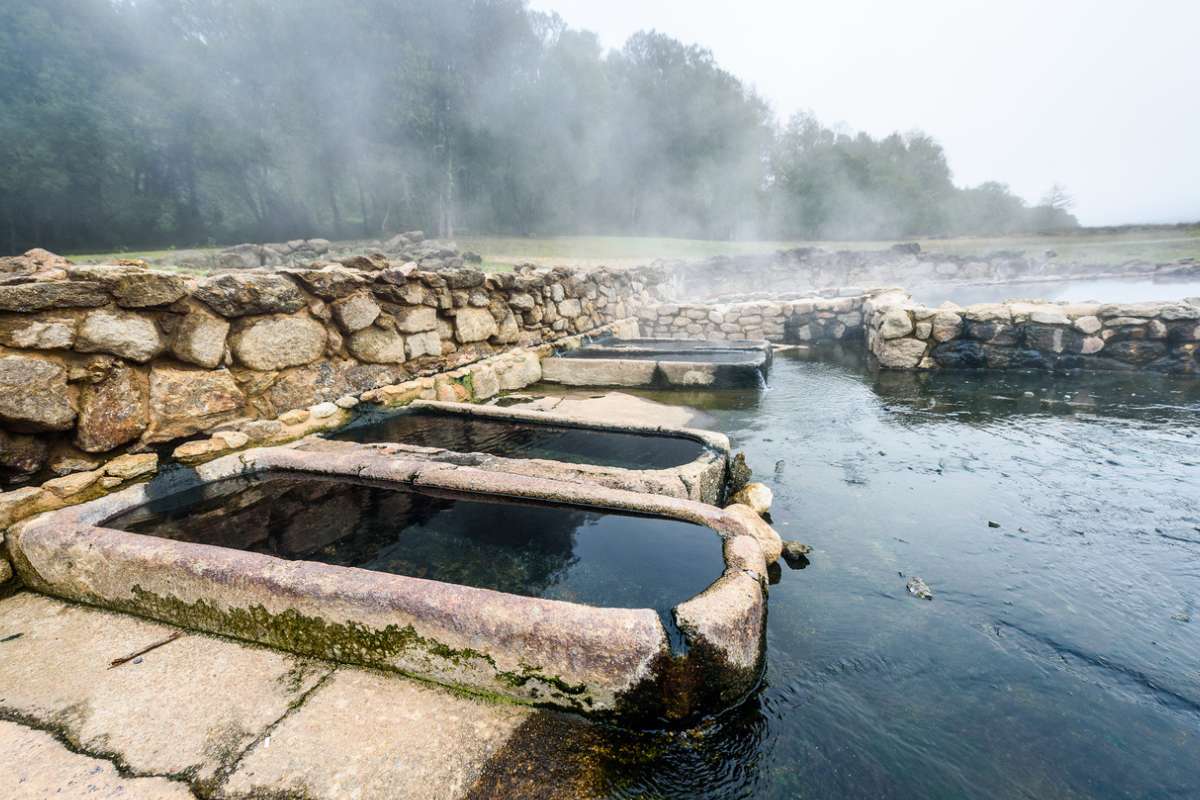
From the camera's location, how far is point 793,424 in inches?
179

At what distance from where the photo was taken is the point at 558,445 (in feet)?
11.2

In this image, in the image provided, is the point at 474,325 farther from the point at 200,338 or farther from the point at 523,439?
the point at 200,338

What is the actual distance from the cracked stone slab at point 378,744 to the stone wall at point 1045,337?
6845 millimetres

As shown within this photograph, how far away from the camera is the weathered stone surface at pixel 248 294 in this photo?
9.32 ft

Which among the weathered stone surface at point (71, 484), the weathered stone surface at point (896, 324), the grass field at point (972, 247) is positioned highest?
the grass field at point (972, 247)

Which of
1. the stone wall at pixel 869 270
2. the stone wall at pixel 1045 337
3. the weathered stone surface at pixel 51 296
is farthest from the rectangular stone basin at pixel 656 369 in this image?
the stone wall at pixel 869 270

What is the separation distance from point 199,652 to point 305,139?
97.3ft

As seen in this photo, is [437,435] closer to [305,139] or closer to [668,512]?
[668,512]

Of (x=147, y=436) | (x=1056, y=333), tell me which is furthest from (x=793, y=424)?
(x=147, y=436)

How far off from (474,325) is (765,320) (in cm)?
641

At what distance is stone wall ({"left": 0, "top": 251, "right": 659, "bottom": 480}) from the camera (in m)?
2.19

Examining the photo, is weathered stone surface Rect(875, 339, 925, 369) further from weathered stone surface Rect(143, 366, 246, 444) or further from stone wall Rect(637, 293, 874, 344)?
weathered stone surface Rect(143, 366, 246, 444)

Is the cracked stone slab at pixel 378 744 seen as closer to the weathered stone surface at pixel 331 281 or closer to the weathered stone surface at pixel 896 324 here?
the weathered stone surface at pixel 331 281

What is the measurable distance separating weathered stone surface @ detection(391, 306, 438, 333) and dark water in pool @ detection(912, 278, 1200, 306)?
12.2m
